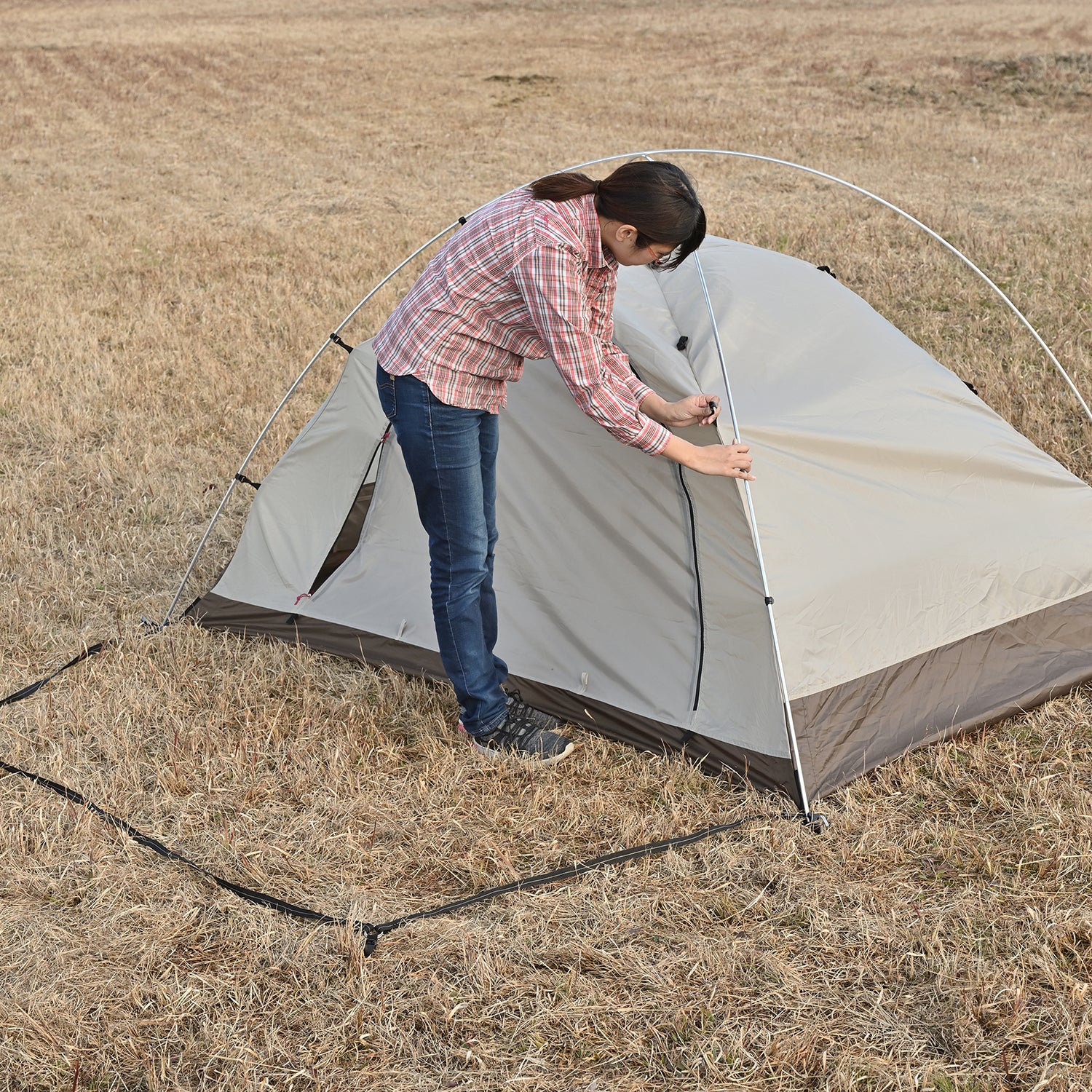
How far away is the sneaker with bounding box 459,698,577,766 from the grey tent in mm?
190

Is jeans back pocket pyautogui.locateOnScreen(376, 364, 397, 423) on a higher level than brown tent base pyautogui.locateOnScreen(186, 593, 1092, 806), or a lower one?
higher

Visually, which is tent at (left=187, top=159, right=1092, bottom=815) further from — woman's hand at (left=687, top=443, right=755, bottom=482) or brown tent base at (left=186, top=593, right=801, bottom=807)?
woman's hand at (left=687, top=443, right=755, bottom=482)

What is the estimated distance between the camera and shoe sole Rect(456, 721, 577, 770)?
159 inches

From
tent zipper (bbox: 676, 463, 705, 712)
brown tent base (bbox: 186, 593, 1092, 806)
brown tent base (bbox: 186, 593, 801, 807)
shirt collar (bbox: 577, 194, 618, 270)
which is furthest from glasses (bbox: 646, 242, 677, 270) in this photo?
brown tent base (bbox: 186, 593, 801, 807)

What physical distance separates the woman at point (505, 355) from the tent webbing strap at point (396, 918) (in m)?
0.55

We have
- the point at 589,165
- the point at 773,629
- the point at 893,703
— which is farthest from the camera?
the point at 589,165

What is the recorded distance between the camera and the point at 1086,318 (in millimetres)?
7855

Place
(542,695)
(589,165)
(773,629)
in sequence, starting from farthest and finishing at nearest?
(589,165) → (542,695) → (773,629)

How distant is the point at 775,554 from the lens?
3.96 meters

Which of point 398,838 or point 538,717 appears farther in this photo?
point 538,717

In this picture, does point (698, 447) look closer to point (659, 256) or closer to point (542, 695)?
point (659, 256)

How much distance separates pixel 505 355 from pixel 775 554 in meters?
1.19

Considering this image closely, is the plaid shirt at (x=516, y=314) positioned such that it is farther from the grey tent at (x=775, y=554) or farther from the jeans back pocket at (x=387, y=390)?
the grey tent at (x=775, y=554)

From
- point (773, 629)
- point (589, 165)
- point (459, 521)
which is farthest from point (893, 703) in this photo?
point (589, 165)
